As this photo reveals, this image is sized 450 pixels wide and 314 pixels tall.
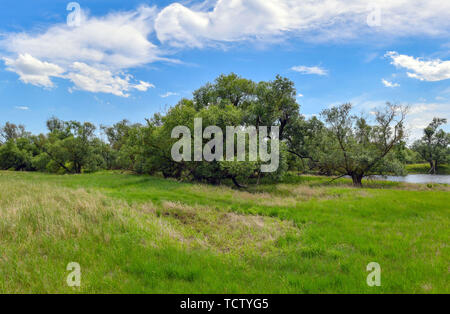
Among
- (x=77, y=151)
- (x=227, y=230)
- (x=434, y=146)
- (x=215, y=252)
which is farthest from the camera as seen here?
(x=434, y=146)

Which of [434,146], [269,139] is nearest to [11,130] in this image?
[269,139]

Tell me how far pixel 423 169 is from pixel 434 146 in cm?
924

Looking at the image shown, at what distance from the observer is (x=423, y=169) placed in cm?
7444

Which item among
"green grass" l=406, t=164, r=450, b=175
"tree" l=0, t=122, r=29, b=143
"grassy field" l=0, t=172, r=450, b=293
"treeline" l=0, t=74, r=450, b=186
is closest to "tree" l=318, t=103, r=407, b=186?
"treeline" l=0, t=74, r=450, b=186

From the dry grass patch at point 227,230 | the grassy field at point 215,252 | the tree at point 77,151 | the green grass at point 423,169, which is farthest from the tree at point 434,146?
the tree at point 77,151

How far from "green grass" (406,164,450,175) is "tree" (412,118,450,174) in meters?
1.51

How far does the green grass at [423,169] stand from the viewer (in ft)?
227

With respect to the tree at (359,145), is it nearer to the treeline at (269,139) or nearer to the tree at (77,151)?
the treeline at (269,139)

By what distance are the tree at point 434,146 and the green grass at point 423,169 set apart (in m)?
1.51

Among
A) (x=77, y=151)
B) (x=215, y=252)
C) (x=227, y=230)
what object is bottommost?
(x=227, y=230)

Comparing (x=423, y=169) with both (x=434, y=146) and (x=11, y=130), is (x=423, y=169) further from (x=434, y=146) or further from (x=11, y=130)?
(x=11, y=130)
